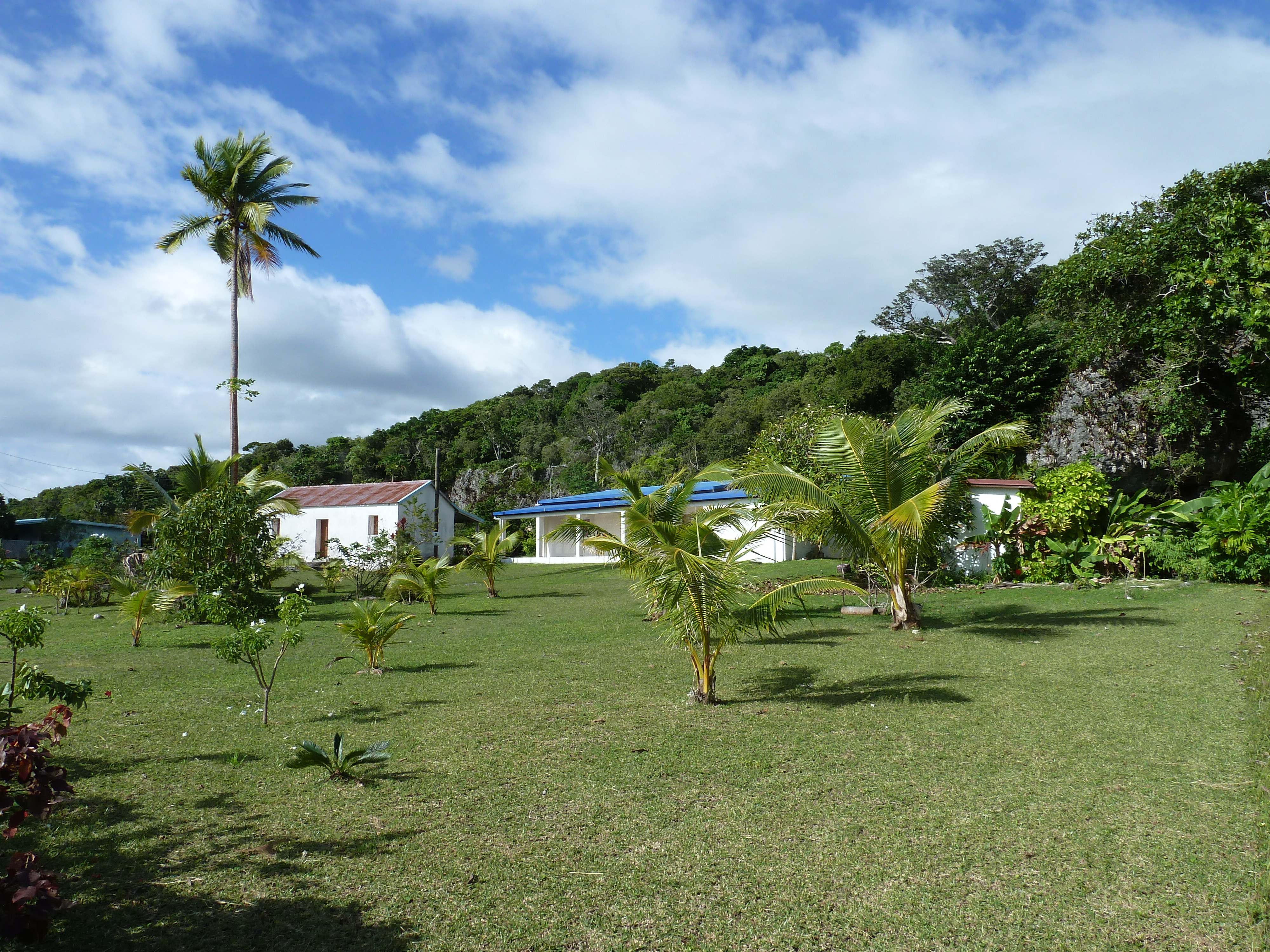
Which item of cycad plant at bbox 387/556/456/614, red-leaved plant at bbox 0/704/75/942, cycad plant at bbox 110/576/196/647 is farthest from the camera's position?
cycad plant at bbox 387/556/456/614

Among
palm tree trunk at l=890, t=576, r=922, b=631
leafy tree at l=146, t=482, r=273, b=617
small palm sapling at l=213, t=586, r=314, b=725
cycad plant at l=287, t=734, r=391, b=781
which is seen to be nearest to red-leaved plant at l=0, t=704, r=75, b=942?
cycad plant at l=287, t=734, r=391, b=781

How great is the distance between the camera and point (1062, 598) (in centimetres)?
1329

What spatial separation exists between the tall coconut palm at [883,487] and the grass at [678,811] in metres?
2.28

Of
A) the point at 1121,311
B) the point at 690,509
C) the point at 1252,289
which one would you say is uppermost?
the point at 1121,311

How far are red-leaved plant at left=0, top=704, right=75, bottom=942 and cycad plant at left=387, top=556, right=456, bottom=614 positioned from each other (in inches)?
447

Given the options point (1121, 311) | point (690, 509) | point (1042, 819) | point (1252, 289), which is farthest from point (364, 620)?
point (1121, 311)

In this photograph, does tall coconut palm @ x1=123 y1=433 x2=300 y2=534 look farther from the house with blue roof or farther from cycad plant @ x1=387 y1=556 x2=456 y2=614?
the house with blue roof

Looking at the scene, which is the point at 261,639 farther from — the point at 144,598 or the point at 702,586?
the point at 144,598

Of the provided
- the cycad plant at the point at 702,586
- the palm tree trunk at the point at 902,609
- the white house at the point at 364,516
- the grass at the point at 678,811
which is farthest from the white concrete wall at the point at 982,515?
the white house at the point at 364,516

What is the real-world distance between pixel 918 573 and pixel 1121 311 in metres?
10.4

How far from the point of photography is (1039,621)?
11188 millimetres

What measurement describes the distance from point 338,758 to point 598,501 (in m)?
24.0

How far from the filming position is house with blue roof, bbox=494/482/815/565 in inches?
917

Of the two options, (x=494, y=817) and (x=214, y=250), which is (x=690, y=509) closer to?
(x=214, y=250)
